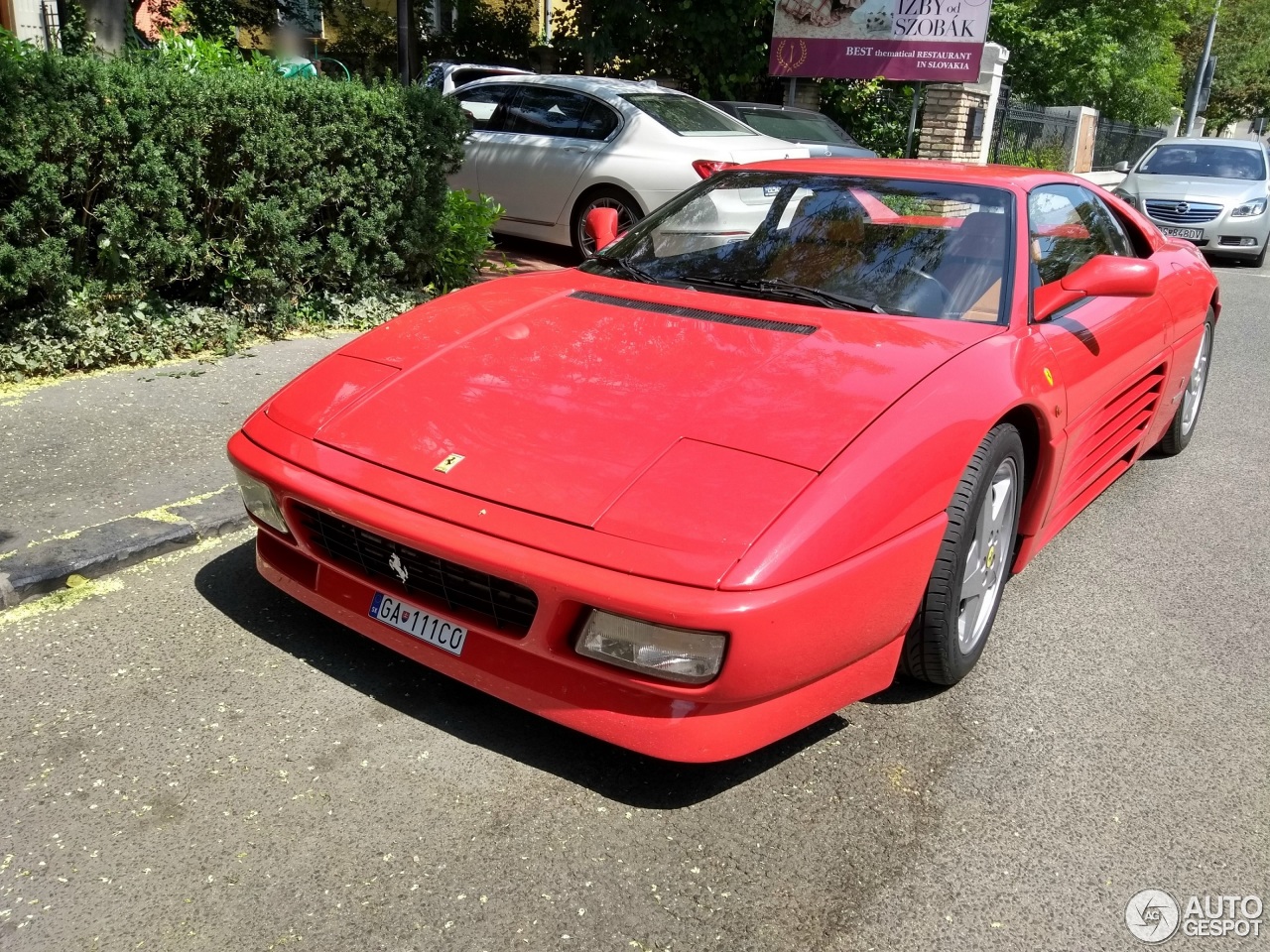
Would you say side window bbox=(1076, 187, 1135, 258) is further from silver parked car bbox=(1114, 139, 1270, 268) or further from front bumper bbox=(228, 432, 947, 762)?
silver parked car bbox=(1114, 139, 1270, 268)

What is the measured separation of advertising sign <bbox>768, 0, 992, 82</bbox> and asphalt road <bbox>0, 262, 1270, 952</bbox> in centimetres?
1339

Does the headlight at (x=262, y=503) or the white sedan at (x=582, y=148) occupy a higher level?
the white sedan at (x=582, y=148)

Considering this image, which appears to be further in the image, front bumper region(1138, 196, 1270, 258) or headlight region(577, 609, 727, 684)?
front bumper region(1138, 196, 1270, 258)

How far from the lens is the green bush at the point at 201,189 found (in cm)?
529

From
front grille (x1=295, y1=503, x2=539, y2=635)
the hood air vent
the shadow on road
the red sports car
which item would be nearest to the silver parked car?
the red sports car

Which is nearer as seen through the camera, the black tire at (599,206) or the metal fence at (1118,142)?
the black tire at (599,206)

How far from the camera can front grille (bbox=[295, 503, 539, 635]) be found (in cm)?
263

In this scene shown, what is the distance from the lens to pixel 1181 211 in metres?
14.4

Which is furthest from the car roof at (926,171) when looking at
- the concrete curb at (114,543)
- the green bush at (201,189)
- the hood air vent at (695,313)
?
the green bush at (201,189)

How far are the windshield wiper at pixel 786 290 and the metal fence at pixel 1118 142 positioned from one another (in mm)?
26935

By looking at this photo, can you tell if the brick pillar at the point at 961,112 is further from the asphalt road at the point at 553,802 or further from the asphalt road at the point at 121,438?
the asphalt road at the point at 553,802

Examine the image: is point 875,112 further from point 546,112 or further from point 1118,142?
point 1118,142

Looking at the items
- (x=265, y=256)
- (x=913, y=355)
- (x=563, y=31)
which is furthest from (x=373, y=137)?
(x=563, y=31)

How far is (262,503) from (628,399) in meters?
1.11
